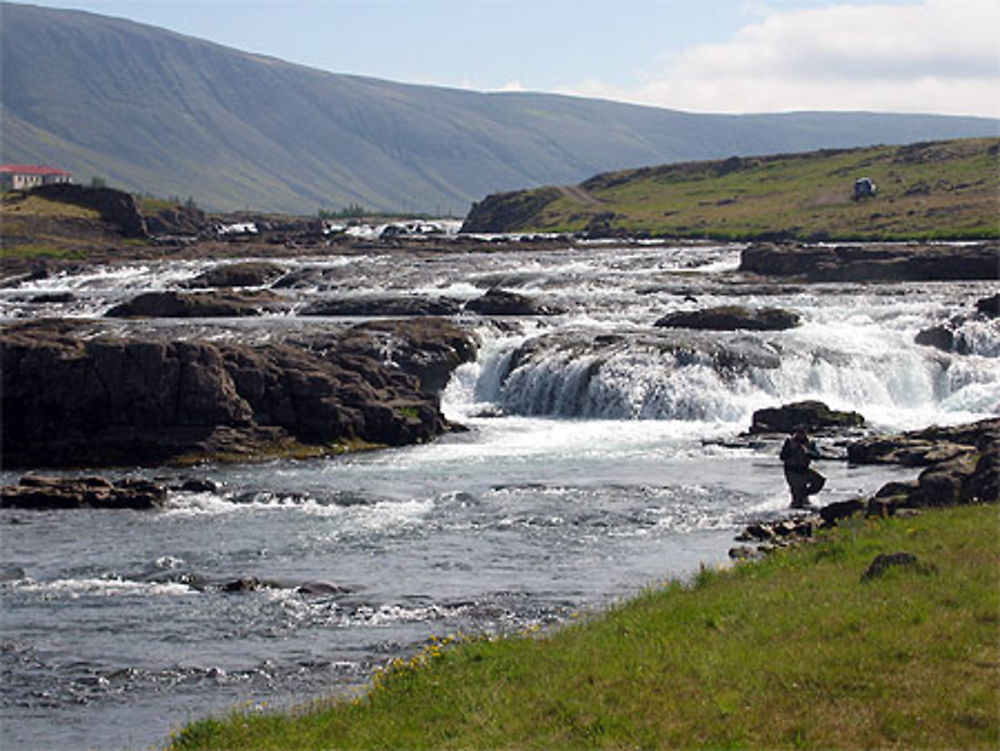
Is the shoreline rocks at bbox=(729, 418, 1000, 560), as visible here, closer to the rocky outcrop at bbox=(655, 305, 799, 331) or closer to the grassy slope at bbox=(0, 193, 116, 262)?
the rocky outcrop at bbox=(655, 305, 799, 331)

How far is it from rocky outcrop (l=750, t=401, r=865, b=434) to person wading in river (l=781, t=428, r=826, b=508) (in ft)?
47.7

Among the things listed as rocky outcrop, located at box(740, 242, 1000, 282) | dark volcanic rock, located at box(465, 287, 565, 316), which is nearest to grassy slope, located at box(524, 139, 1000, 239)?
rocky outcrop, located at box(740, 242, 1000, 282)

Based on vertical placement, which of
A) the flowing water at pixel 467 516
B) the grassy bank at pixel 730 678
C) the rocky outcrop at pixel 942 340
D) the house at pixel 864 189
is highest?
the house at pixel 864 189

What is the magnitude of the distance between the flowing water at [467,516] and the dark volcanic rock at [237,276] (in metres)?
22.0

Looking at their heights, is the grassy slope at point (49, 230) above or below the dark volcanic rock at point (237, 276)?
above

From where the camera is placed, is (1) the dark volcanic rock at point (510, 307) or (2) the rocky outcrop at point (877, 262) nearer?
(1) the dark volcanic rock at point (510, 307)

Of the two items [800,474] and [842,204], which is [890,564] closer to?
[800,474]

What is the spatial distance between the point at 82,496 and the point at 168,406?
10.0 m

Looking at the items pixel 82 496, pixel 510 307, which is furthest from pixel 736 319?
pixel 82 496

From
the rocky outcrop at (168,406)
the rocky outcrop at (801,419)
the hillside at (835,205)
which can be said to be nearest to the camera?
the rocky outcrop at (168,406)

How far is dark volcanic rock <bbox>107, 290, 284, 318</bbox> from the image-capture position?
82.5 meters

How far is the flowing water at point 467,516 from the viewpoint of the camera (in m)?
24.4

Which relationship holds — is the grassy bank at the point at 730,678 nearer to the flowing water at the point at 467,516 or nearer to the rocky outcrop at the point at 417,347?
the flowing water at the point at 467,516

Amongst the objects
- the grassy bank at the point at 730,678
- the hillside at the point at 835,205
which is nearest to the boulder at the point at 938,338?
the grassy bank at the point at 730,678
